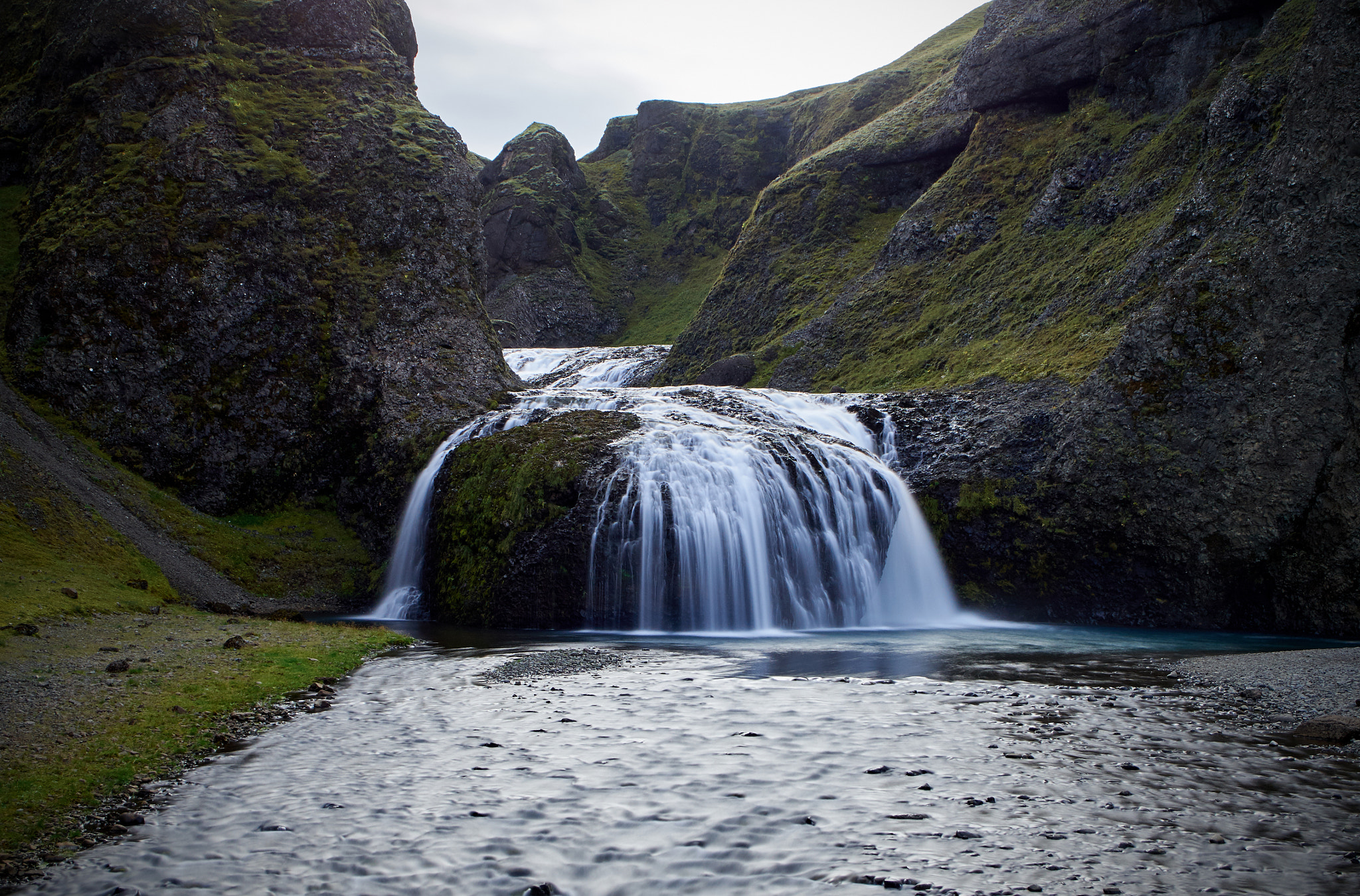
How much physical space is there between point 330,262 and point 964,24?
2722 inches

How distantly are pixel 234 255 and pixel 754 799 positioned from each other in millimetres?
28907

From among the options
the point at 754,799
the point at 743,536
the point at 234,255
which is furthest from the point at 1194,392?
the point at 234,255

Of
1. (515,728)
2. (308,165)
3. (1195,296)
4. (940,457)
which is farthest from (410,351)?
(1195,296)

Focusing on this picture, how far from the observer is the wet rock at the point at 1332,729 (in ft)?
26.7

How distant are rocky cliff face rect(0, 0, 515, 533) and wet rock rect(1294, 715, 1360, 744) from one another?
2303 centimetres

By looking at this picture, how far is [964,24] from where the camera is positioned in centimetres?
7600

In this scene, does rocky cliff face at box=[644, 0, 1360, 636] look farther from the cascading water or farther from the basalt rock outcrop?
the cascading water

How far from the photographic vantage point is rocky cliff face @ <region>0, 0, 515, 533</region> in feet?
84.8

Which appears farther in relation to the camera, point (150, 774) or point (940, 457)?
point (940, 457)

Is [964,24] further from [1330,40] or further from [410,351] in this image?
[410,351]

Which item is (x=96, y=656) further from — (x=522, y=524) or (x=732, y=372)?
(x=732, y=372)

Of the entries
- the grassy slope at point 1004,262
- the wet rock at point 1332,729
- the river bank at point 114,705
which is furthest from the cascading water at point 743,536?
the wet rock at point 1332,729

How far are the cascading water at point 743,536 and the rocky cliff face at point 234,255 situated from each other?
5.96 m

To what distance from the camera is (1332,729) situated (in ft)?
27.2
